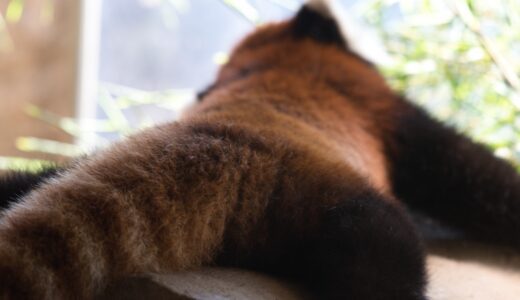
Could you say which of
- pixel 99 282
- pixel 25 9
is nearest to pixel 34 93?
pixel 25 9

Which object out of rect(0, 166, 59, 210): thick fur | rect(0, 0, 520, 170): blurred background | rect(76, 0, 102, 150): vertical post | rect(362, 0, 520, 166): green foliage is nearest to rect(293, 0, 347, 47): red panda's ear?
rect(0, 0, 520, 170): blurred background

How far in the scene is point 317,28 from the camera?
6.76 feet

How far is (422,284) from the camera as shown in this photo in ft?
3.56

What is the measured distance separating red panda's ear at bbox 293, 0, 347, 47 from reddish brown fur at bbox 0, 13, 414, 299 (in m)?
0.55

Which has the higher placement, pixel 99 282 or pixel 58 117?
pixel 58 117

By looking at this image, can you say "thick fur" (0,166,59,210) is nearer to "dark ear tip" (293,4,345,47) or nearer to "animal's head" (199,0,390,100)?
"animal's head" (199,0,390,100)

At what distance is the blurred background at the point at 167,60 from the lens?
212cm

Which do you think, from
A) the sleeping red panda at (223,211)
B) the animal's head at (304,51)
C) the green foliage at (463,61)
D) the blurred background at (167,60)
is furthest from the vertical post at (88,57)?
the sleeping red panda at (223,211)

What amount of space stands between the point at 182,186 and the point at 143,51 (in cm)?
219

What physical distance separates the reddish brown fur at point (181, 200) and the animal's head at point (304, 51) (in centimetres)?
33

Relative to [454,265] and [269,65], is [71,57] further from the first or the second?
[454,265]

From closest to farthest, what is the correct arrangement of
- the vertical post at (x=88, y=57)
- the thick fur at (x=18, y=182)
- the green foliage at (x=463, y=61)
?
the thick fur at (x=18, y=182)
the green foliage at (x=463, y=61)
the vertical post at (x=88, y=57)

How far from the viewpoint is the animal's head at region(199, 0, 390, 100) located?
1.88m

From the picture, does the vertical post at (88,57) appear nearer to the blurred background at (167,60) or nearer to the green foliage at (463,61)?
the blurred background at (167,60)
